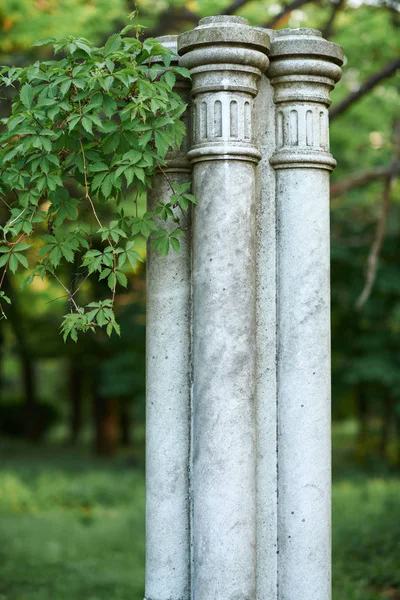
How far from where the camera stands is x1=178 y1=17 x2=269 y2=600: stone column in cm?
293

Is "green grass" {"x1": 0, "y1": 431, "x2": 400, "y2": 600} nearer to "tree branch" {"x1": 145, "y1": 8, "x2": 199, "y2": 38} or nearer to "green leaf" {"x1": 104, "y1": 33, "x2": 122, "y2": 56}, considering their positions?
"green leaf" {"x1": 104, "y1": 33, "x2": 122, "y2": 56}

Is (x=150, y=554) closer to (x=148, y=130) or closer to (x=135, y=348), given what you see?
(x=148, y=130)

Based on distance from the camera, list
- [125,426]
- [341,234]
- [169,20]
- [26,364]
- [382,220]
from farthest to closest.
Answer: [125,426] → [26,364] → [341,234] → [169,20] → [382,220]

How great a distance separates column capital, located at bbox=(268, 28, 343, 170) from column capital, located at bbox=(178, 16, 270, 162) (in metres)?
0.11

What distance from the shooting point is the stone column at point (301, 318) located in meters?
3.07

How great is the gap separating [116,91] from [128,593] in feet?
14.2

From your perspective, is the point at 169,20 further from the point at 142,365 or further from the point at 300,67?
the point at 142,365

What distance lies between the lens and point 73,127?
9.44ft

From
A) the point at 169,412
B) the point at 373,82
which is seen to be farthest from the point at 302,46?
the point at 373,82

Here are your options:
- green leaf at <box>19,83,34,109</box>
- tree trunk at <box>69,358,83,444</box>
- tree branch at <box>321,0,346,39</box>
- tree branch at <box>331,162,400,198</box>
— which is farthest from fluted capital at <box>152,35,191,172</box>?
tree trunk at <box>69,358,83,444</box>

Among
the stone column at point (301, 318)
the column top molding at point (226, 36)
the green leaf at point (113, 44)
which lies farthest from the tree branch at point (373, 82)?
the green leaf at point (113, 44)

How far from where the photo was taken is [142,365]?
15.8 m

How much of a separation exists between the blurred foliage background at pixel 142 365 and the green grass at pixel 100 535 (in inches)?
1.0

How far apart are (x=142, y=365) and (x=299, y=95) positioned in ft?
42.6
